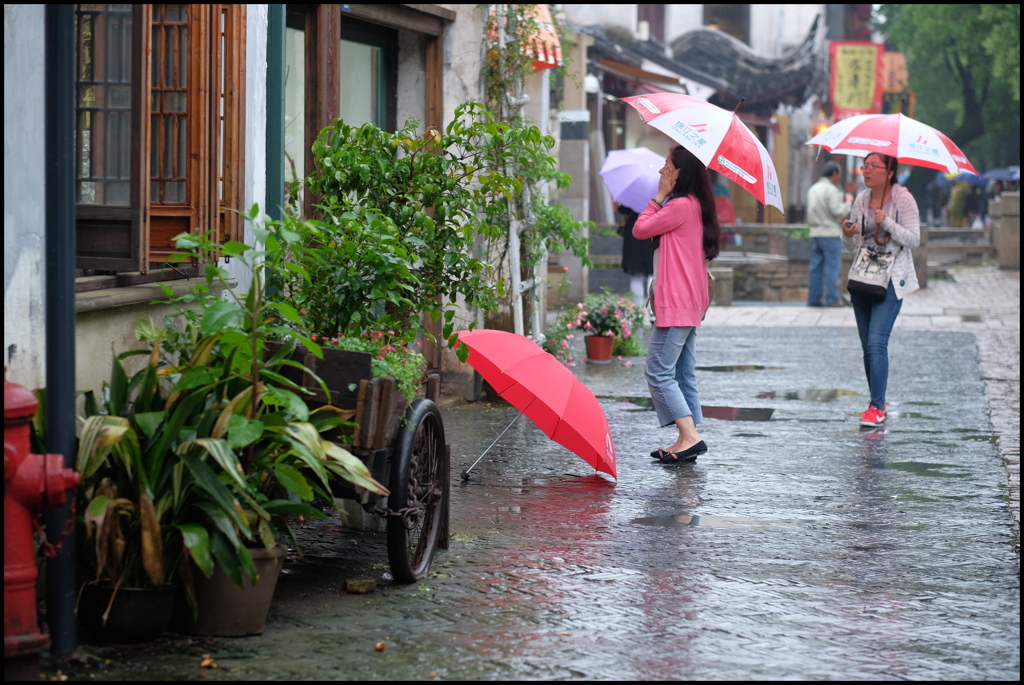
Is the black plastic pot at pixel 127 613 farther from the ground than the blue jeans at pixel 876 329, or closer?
closer

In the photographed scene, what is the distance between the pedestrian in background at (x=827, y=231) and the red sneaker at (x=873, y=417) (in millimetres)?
8863

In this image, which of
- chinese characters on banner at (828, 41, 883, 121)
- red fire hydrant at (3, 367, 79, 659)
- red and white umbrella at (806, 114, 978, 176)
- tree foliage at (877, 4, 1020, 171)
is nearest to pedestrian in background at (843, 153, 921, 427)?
red and white umbrella at (806, 114, 978, 176)

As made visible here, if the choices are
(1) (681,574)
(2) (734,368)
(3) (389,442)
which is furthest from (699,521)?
(2) (734,368)

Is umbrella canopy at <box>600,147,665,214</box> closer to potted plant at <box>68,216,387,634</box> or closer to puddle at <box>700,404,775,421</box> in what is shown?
puddle at <box>700,404,775,421</box>

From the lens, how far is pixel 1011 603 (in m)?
4.92

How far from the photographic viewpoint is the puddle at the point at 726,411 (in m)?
9.31

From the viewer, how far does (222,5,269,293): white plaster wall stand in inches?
255

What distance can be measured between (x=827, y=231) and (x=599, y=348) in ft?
22.4

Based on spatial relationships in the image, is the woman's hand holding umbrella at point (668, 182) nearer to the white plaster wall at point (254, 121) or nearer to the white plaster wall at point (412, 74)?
the white plaster wall at point (254, 121)

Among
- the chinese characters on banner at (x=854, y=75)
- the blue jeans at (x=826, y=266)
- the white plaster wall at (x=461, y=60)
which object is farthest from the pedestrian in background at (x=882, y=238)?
the chinese characters on banner at (x=854, y=75)

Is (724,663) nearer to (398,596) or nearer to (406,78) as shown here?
(398,596)

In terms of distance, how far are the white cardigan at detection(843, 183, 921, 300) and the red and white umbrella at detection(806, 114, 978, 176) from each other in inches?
13.3

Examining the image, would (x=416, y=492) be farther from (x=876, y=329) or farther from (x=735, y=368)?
(x=735, y=368)

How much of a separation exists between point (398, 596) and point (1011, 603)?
2.37 metres
